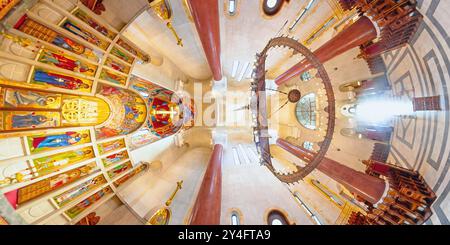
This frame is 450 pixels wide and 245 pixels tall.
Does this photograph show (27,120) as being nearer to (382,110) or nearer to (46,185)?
(46,185)

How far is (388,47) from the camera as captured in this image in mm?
2549

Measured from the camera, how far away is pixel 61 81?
243cm

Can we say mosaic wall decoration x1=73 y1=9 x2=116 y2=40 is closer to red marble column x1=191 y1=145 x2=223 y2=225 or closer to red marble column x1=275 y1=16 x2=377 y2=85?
red marble column x1=191 y1=145 x2=223 y2=225

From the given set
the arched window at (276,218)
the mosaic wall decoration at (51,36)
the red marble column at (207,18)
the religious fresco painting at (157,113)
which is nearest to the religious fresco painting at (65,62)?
the mosaic wall decoration at (51,36)

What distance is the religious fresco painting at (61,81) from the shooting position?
2164mm

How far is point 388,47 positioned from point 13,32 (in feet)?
20.9

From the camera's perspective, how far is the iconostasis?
1885 millimetres

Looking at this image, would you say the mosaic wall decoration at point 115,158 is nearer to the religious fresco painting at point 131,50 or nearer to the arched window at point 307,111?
the religious fresco painting at point 131,50

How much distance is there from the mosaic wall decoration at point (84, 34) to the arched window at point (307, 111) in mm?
6528

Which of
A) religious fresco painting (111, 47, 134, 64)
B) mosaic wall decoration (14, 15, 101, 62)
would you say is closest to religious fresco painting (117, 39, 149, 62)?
religious fresco painting (111, 47, 134, 64)
